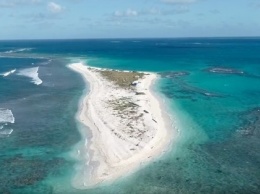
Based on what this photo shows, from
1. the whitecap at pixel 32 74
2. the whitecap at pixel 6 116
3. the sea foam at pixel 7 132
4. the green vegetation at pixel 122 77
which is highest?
the green vegetation at pixel 122 77

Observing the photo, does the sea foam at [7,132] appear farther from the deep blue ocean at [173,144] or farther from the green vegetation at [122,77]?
the green vegetation at [122,77]

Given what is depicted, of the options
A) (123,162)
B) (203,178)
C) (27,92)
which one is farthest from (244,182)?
(27,92)

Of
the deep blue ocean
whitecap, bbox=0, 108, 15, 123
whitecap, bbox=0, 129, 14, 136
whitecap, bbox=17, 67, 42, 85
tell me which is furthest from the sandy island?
whitecap, bbox=17, 67, 42, 85

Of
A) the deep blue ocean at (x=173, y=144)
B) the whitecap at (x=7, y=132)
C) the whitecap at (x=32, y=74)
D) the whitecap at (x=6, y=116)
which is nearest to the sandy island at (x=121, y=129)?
the deep blue ocean at (x=173, y=144)

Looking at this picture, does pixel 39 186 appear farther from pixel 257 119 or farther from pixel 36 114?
pixel 257 119

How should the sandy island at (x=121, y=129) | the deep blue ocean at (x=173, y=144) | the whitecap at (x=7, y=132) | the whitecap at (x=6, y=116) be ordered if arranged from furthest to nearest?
the whitecap at (x=6, y=116) < the whitecap at (x=7, y=132) < the sandy island at (x=121, y=129) < the deep blue ocean at (x=173, y=144)

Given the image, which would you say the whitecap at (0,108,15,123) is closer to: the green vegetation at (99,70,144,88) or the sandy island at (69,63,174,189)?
the sandy island at (69,63,174,189)
